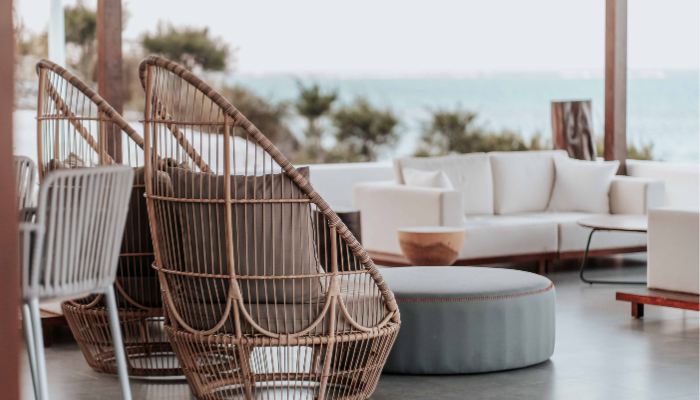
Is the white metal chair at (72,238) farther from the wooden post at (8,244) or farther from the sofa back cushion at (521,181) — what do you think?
the sofa back cushion at (521,181)

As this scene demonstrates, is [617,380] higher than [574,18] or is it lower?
lower

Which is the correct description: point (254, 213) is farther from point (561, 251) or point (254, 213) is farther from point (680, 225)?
point (561, 251)

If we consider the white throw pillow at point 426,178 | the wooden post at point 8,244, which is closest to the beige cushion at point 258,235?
the wooden post at point 8,244

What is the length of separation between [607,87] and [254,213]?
18.1 ft

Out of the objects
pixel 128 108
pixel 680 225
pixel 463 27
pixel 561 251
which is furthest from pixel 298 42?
pixel 680 225

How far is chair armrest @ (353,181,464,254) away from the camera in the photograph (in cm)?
587

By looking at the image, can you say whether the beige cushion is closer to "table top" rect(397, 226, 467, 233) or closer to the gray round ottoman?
the gray round ottoman

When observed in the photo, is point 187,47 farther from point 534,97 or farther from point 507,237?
point 507,237

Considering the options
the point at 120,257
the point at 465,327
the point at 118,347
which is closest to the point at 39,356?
the point at 118,347

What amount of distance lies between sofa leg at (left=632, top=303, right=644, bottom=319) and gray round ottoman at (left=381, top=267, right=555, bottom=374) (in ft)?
4.13

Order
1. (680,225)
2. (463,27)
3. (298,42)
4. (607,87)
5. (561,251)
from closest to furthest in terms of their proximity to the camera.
A: 1. (680,225)
2. (561,251)
3. (607,87)
4. (298,42)
5. (463,27)

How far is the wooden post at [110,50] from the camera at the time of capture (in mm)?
5398

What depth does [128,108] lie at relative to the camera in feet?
64.1

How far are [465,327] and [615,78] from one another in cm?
472
